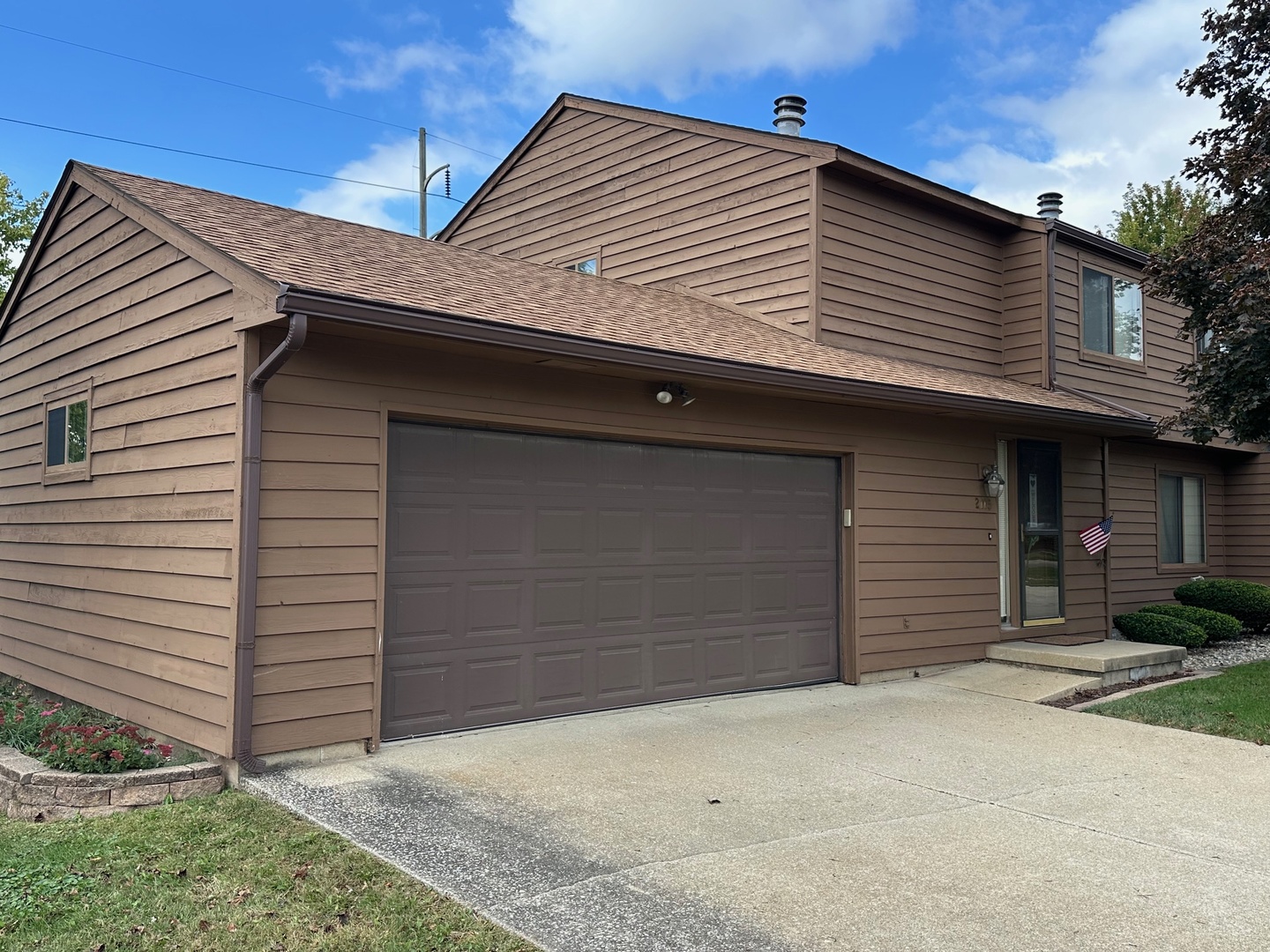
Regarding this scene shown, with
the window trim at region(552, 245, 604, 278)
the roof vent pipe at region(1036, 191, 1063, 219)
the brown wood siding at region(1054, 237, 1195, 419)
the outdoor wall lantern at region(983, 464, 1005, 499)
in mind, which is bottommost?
the outdoor wall lantern at region(983, 464, 1005, 499)

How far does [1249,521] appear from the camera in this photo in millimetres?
16281

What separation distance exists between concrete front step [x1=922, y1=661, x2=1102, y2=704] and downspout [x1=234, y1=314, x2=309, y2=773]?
615 cm

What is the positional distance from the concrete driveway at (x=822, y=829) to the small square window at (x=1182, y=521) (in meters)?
8.71

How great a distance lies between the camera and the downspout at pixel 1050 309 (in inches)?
459

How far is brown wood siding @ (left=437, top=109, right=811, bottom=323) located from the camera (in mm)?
10602

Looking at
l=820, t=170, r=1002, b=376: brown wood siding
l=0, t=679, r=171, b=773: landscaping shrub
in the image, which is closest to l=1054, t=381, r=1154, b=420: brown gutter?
l=820, t=170, r=1002, b=376: brown wood siding

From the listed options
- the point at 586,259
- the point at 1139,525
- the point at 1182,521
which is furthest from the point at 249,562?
the point at 1182,521

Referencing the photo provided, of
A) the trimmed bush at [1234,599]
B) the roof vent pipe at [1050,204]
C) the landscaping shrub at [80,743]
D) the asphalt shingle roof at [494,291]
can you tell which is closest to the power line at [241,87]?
the roof vent pipe at [1050,204]

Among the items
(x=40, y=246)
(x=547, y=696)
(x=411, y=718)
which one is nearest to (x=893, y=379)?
(x=547, y=696)

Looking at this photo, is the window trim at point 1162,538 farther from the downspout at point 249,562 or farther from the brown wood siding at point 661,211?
the downspout at point 249,562

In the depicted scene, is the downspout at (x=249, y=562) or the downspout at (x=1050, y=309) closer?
the downspout at (x=249, y=562)

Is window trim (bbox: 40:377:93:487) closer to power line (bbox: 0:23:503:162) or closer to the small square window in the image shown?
power line (bbox: 0:23:503:162)

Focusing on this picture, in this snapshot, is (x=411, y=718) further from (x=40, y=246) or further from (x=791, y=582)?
(x=40, y=246)

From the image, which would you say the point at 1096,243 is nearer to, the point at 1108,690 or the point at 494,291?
the point at 1108,690
